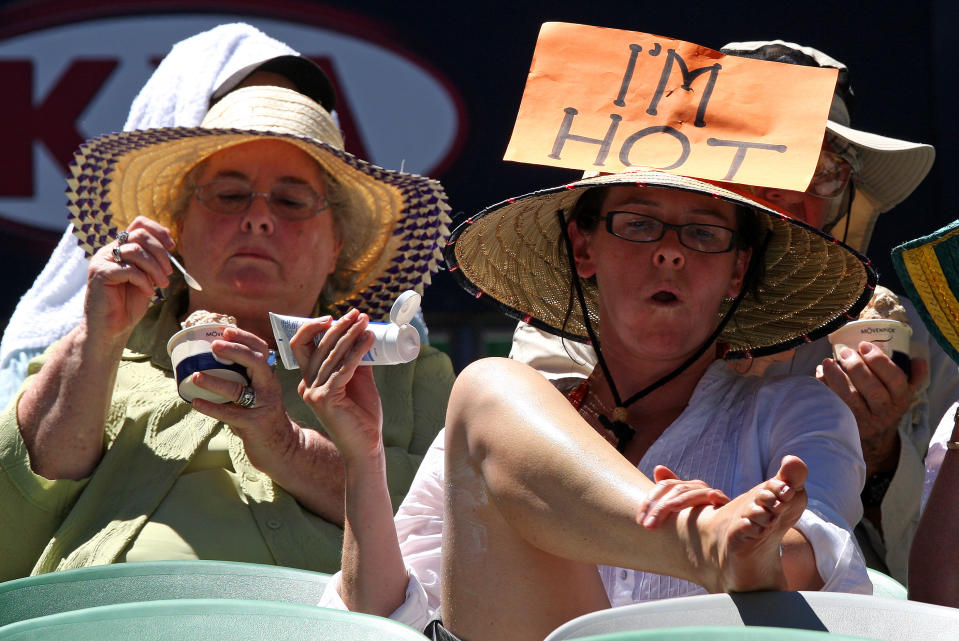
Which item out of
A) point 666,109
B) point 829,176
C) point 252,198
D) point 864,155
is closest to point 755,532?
point 666,109

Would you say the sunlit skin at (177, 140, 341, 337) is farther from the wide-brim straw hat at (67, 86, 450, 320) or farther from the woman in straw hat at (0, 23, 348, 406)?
the woman in straw hat at (0, 23, 348, 406)

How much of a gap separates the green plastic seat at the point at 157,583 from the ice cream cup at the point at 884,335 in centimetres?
117

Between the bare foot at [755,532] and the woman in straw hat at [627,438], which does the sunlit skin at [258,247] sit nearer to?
the woman in straw hat at [627,438]

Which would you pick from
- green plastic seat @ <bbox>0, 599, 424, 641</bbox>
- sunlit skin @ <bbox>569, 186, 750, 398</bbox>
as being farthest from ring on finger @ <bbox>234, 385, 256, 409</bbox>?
green plastic seat @ <bbox>0, 599, 424, 641</bbox>

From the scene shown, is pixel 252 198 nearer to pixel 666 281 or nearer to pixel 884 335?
→ pixel 666 281

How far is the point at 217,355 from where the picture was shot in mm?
2363

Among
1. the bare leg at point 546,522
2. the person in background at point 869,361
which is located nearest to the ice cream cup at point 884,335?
the person in background at point 869,361

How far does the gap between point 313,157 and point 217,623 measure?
1.78 meters

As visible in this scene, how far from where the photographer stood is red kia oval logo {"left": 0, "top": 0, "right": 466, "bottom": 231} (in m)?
3.74

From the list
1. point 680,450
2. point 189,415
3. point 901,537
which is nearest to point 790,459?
point 680,450

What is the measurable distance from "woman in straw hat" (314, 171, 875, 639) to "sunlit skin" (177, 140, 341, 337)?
57 cm

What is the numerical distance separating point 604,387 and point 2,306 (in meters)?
2.17

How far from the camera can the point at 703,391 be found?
2.15 meters

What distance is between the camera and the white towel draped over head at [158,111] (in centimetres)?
316
